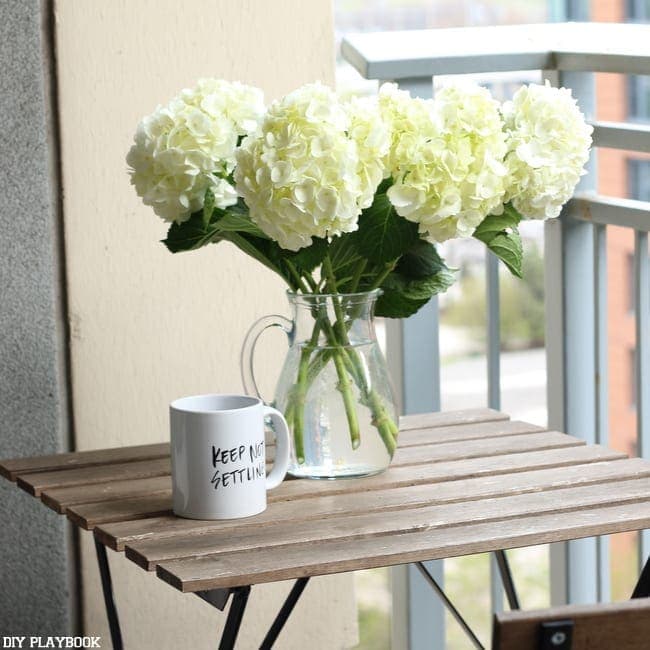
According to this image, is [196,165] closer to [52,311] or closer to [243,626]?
[52,311]

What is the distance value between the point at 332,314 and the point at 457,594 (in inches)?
216

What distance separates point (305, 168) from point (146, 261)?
746 millimetres

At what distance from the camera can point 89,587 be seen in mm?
1997

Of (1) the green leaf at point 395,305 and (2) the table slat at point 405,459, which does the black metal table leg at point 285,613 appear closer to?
(2) the table slat at point 405,459

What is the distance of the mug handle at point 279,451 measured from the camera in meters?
1.40

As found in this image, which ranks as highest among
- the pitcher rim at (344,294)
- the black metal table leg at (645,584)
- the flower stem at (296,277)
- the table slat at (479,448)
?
the flower stem at (296,277)

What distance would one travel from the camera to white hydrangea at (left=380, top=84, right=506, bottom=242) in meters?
1.31

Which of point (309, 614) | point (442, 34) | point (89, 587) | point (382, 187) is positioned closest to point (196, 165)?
point (382, 187)

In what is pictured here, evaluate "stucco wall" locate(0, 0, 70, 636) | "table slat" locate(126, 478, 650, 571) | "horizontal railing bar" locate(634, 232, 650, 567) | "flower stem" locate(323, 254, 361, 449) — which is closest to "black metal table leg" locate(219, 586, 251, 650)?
"table slat" locate(126, 478, 650, 571)

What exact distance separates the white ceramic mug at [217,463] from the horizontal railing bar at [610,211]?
2.46 ft

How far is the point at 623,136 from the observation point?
184 centimetres

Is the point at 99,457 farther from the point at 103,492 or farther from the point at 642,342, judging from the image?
the point at 642,342

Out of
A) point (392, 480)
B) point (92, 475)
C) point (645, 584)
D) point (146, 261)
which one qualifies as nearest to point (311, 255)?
point (392, 480)

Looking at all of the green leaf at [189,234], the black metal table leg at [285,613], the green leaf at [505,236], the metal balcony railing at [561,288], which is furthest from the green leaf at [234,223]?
the metal balcony railing at [561,288]
